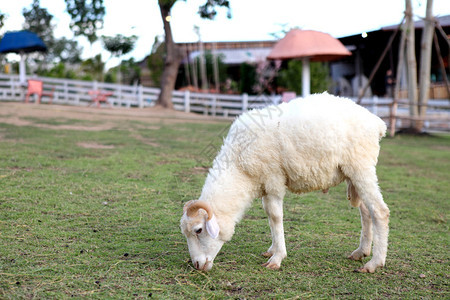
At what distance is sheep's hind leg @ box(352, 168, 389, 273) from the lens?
3914mm

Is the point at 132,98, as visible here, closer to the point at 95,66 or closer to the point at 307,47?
the point at 95,66

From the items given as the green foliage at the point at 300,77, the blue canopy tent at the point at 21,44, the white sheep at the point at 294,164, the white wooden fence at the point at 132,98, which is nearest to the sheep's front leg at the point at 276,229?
the white sheep at the point at 294,164

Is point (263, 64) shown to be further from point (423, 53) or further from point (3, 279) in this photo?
point (3, 279)

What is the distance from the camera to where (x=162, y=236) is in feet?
15.2

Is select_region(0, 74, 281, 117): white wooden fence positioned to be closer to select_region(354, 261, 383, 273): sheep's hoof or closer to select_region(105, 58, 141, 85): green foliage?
select_region(105, 58, 141, 85): green foliage

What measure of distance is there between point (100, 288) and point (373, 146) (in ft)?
8.37

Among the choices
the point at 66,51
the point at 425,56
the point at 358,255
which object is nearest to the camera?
the point at 358,255

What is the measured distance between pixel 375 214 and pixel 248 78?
20382 millimetres

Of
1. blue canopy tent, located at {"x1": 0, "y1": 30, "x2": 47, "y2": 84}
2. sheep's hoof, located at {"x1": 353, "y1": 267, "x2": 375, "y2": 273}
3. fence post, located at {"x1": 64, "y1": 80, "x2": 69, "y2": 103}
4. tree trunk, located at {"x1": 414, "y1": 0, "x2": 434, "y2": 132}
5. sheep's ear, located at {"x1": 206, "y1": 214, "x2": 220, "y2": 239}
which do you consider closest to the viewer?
sheep's ear, located at {"x1": 206, "y1": 214, "x2": 220, "y2": 239}

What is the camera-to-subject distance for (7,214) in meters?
4.79

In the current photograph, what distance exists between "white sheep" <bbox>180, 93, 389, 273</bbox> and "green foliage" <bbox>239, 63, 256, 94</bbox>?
65.0ft

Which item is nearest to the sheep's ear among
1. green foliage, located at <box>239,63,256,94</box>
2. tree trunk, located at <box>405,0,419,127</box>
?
tree trunk, located at <box>405,0,419,127</box>

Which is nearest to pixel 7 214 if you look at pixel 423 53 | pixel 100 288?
pixel 100 288

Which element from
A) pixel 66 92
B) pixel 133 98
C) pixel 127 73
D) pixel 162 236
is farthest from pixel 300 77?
pixel 162 236
